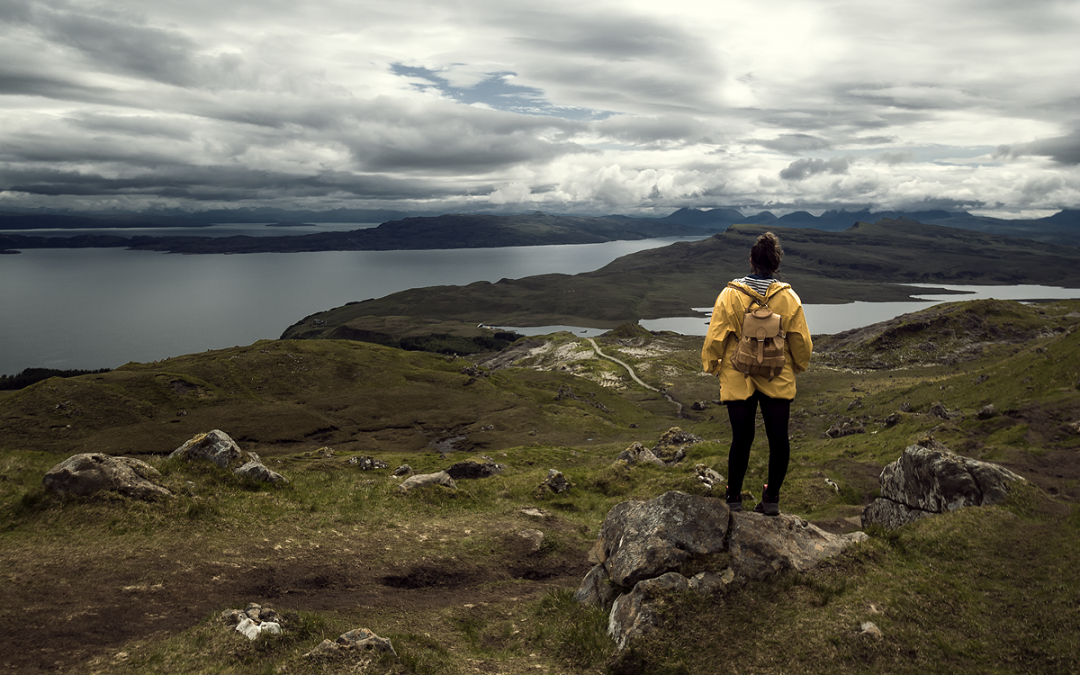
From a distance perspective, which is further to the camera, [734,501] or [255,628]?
[734,501]

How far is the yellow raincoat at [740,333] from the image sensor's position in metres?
12.2

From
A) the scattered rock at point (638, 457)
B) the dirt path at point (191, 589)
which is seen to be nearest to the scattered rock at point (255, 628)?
the dirt path at point (191, 589)

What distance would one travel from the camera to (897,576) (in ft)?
41.2

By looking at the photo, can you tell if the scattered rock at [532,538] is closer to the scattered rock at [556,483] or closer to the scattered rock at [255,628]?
the scattered rock at [556,483]

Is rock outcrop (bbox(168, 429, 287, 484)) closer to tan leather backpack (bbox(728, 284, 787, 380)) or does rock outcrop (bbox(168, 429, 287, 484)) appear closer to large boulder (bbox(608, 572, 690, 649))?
large boulder (bbox(608, 572, 690, 649))

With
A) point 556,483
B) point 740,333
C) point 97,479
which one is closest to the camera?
point 740,333

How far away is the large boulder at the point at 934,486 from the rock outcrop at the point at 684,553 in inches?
267

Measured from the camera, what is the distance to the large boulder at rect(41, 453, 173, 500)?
17625 millimetres

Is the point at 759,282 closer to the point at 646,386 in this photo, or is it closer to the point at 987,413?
the point at 987,413

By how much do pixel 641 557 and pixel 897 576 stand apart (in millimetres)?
5706

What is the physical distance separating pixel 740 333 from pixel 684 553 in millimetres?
5181

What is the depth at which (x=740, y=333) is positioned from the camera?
1248 cm

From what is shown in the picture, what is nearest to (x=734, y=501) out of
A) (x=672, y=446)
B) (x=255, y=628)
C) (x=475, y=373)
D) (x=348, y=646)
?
(x=348, y=646)

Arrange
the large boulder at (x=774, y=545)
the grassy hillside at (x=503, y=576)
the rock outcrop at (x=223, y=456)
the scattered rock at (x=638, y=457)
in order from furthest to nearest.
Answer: the scattered rock at (x=638, y=457)
the rock outcrop at (x=223, y=456)
the large boulder at (x=774, y=545)
the grassy hillside at (x=503, y=576)
